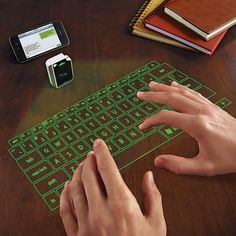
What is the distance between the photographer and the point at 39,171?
0.92 m

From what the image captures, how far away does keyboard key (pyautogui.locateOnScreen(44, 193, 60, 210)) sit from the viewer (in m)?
0.86

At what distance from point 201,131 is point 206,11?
508mm

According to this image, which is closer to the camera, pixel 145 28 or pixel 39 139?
pixel 39 139

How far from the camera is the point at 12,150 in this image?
38.2 inches

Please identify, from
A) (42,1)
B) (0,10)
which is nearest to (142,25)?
(42,1)

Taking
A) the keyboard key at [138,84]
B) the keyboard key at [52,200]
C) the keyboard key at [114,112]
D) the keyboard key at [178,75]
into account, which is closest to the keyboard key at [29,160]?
the keyboard key at [52,200]

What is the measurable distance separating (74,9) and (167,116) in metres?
0.67

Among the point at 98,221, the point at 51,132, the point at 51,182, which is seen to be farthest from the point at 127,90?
the point at 98,221

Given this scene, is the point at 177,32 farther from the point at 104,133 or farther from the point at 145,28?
the point at 104,133

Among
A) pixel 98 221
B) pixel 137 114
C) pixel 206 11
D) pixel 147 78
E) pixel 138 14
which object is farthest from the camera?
pixel 138 14

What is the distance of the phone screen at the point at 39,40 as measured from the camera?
1.19m

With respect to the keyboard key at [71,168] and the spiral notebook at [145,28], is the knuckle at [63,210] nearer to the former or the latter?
the keyboard key at [71,168]

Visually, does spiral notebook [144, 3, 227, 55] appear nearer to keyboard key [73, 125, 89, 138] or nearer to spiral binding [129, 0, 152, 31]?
spiral binding [129, 0, 152, 31]

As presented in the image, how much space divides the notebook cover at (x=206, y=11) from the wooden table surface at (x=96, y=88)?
71 mm
